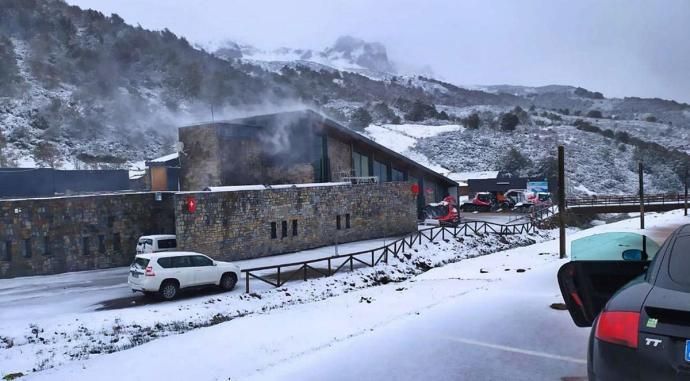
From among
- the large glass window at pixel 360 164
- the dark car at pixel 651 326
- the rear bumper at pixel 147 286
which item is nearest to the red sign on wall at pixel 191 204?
the rear bumper at pixel 147 286

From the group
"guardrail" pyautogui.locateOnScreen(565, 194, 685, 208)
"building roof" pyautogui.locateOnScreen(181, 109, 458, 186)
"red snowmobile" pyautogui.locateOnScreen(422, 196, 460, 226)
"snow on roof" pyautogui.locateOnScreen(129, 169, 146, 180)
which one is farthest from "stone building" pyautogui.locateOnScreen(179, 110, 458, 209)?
"guardrail" pyautogui.locateOnScreen(565, 194, 685, 208)

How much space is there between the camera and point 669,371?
323 cm

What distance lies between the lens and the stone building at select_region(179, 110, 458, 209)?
32.3m

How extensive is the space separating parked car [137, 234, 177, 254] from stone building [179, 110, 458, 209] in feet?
28.2

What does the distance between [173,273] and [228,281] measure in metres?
2.08

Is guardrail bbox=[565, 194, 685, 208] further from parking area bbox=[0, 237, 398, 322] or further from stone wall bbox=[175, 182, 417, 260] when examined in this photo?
parking area bbox=[0, 237, 398, 322]

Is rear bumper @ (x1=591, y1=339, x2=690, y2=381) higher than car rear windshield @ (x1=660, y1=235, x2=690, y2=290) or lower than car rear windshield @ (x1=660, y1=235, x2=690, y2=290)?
lower

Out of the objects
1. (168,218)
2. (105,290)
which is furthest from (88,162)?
(105,290)

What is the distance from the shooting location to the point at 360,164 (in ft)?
131

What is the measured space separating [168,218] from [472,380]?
23.3 meters

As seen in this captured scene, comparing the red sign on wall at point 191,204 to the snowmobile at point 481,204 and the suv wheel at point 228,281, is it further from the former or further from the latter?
the snowmobile at point 481,204

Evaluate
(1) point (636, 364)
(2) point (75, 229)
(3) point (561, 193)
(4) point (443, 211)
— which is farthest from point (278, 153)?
(1) point (636, 364)

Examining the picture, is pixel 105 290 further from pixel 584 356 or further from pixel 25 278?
pixel 584 356

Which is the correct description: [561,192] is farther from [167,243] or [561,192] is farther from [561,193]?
[167,243]
